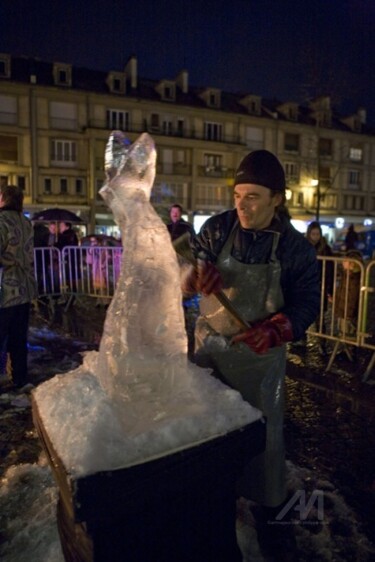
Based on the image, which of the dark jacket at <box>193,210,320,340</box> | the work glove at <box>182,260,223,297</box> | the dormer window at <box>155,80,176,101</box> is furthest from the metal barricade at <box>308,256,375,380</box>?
the dormer window at <box>155,80,176,101</box>

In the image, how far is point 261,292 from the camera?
2.13 metres

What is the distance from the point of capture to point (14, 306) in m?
4.35

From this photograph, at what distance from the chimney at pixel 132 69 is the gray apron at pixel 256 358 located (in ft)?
128

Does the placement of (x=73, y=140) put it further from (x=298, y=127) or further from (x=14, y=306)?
(x=14, y=306)


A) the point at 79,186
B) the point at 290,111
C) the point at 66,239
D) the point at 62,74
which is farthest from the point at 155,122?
the point at 66,239

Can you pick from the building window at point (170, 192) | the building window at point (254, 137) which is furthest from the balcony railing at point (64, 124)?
the building window at point (254, 137)

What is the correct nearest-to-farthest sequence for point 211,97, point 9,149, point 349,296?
1. point 349,296
2. point 9,149
3. point 211,97

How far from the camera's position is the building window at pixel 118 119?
3478 centimetres

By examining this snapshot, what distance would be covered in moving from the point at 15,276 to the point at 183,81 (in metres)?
39.8

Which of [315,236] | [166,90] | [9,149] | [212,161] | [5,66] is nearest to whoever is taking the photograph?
[315,236]

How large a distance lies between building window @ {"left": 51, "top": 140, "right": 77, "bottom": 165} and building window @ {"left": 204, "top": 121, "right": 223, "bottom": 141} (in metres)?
11.5

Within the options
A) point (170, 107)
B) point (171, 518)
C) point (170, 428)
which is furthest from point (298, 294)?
point (170, 107)

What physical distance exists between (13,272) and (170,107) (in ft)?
115

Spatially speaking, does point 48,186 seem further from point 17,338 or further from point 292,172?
point 17,338
